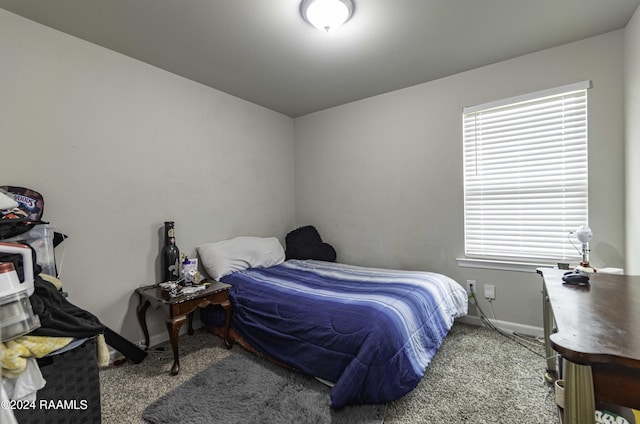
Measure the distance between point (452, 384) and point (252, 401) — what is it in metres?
1.26

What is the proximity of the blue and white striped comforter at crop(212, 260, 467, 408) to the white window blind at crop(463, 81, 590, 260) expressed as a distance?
0.68 metres

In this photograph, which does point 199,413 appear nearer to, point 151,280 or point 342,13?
point 151,280

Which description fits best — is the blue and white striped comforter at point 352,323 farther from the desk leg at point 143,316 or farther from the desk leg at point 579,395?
the desk leg at point 579,395

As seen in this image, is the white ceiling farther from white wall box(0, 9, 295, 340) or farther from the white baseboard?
the white baseboard

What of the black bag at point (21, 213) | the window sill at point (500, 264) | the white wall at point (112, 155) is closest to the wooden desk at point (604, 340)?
the window sill at point (500, 264)

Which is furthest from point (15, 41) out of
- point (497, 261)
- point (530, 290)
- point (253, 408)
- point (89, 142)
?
point (530, 290)

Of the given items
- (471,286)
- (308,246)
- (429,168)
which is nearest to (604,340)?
(471,286)

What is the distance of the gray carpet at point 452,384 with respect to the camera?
1.54m

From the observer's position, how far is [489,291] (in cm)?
259

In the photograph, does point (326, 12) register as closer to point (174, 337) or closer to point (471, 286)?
point (174, 337)

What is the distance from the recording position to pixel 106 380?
1.91m

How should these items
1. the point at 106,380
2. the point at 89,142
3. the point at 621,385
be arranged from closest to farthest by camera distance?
1. the point at 621,385
2. the point at 106,380
3. the point at 89,142

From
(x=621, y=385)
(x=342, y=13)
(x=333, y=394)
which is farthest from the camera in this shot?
(x=342, y=13)

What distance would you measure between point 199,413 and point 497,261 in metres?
2.60
